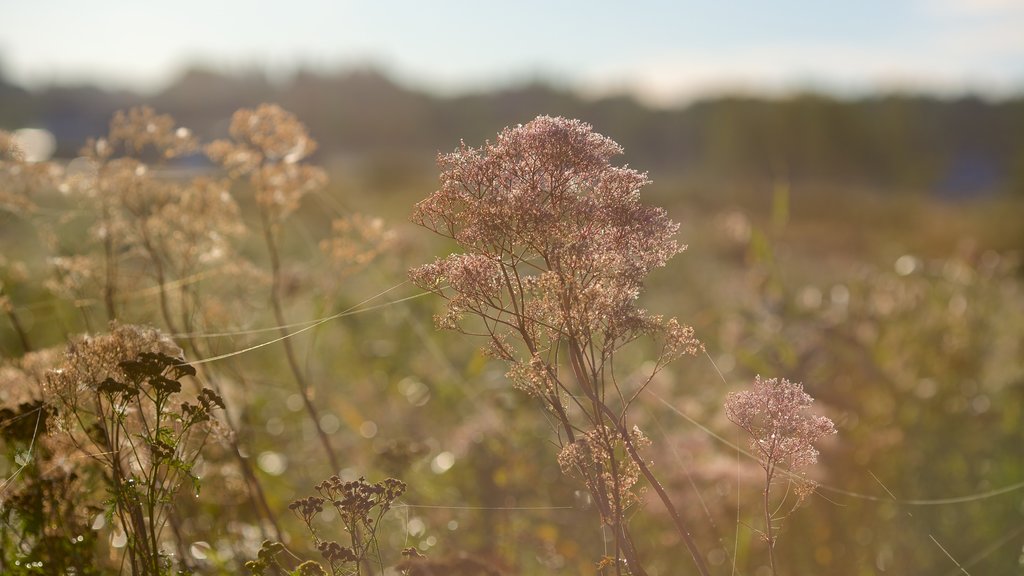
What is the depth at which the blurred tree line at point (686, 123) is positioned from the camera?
4566 cm

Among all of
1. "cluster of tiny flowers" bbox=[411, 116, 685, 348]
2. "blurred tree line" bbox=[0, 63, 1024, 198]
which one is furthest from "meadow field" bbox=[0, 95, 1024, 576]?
"blurred tree line" bbox=[0, 63, 1024, 198]

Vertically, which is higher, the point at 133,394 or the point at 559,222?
the point at 559,222

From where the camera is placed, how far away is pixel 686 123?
65.4 metres

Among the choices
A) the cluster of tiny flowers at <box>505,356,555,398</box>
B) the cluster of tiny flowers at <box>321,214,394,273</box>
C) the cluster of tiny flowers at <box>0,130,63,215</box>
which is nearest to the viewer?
the cluster of tiny flowers at <box>505,356,555,398</box>

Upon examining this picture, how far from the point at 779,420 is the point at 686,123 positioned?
218ft

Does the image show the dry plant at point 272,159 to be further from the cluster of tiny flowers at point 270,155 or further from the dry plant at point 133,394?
the dry plant at point 133,394

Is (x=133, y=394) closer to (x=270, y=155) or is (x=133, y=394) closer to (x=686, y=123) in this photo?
(x=270, y=155)

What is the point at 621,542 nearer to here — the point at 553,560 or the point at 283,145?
the point at 283,145

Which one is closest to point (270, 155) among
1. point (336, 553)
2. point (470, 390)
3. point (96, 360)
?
point (96, 360)

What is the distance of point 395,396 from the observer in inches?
185

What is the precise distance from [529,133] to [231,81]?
223ft

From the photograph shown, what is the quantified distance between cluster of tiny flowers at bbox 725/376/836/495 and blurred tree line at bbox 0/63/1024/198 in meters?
37.9

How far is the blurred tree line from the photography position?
4566 cm

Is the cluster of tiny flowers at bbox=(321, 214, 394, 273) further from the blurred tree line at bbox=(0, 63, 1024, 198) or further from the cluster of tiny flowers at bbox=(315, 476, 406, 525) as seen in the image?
the blurred tree line at bbox=(0, 63, 1024, 198)
